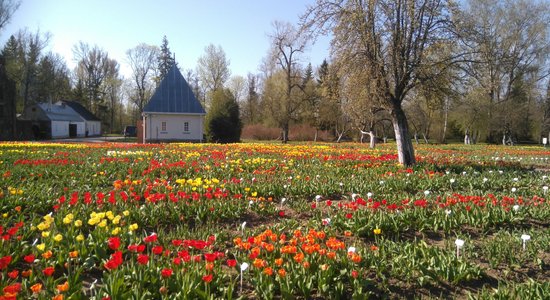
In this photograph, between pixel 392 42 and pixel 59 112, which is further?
pixel 59 112

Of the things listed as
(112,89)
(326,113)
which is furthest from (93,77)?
(326,113)

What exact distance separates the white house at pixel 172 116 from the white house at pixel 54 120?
20879 mm

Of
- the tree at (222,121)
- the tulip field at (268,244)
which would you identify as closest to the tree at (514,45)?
the tree at (222,121)

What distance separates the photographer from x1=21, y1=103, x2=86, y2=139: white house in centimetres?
5064

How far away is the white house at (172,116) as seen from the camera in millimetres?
35906

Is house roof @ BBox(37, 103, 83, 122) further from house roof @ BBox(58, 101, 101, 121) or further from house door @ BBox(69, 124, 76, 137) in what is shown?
house roof @ BBox(58, 101, 101, 121)

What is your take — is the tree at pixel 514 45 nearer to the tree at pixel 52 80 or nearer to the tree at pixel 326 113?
the tree at pixel 326 113

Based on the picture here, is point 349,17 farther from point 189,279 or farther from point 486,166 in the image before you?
point 189,279

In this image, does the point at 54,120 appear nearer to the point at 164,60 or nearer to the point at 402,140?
the point at 164,60

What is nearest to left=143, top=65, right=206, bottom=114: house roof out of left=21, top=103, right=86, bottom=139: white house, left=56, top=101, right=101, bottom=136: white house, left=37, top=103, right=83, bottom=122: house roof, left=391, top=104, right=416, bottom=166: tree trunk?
left=21, top=103, right=86, bottom=139: white house

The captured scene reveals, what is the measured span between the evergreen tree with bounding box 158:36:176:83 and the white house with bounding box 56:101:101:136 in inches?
527

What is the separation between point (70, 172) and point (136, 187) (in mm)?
2749

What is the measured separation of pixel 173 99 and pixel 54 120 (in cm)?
2548

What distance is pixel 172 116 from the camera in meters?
36.8
